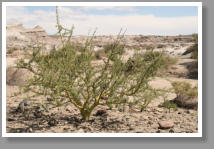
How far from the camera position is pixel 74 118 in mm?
6281

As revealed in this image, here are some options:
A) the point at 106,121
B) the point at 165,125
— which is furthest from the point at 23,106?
the point at 165,125

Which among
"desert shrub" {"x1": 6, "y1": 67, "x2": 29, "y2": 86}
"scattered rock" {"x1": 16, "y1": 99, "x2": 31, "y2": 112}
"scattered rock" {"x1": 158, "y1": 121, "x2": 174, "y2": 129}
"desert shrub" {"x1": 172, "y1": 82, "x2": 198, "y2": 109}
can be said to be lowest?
"scattered rock" {"x1": 158, "y1": 121, "x2": 174, "y2": 129}

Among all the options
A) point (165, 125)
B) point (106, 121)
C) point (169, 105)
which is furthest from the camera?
point (169, 105)

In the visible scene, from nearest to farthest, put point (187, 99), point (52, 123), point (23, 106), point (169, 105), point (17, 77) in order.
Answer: point (52, 123), point (23, 106), point (169, 105), point (187, 99), point (17, 77)

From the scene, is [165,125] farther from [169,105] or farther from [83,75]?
[83,75]

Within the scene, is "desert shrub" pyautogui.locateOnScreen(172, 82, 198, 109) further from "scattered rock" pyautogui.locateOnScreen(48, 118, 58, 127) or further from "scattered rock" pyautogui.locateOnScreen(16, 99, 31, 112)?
"scattered rock" pyautogui.locateOnScreen(16, 99, 31, 112)

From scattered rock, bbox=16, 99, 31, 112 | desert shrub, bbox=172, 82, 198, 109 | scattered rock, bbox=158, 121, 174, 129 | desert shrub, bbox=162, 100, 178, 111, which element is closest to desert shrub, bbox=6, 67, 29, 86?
scattered rock, bbox=16, 99, 31, 112

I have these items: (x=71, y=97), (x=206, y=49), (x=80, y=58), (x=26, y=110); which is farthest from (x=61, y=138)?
(x=206, y=49)

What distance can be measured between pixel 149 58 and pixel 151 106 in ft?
5.00

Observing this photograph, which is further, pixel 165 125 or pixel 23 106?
pixel 23 106

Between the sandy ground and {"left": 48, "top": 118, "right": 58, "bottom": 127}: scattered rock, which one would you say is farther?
{"left": 48, "top": 118, "right": 58, "bottom": 127}: scattered rock

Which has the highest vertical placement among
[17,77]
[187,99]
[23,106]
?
[17,77]

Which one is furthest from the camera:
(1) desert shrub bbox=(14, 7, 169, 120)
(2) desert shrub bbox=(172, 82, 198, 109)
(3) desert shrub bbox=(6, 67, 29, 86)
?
(3) desert shrub bbox=(6, 67, 29, 86)

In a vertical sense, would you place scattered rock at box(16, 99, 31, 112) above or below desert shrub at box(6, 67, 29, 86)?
below
